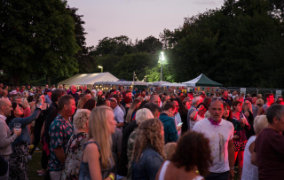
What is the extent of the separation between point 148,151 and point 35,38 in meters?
37.0

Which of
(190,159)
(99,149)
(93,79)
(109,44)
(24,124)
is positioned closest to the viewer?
A: (190,159)

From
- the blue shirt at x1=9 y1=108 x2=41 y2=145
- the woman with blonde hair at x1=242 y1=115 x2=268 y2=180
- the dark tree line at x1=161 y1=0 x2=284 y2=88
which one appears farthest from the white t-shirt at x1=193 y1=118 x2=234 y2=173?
the dark tree line at x1=161 y1=0 x2=284 y2=88

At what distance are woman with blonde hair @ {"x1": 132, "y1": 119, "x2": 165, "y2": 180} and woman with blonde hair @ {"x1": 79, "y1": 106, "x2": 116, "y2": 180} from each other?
0.98 ft

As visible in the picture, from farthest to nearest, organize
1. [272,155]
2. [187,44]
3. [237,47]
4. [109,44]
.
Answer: [109,44], [187,44], [237,47], [272,155]

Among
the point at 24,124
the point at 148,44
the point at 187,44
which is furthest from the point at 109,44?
the point at 24,124

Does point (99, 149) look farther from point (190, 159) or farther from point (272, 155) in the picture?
point (272, 155)

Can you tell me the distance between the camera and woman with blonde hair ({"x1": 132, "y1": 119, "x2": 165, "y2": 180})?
360 cm

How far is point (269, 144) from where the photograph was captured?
3.92 m

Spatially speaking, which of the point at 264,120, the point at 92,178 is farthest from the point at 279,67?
the point at 92,178

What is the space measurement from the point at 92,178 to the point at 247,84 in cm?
4428

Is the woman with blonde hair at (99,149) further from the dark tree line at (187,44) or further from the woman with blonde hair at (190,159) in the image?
the dark tree line at (187,44)

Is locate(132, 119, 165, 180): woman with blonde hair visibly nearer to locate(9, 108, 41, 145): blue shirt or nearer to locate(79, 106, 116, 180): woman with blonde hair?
locate(79, 106, 116, 180): woman with blonde hair

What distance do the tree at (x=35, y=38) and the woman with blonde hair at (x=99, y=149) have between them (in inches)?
1404

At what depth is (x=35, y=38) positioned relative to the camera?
38188 millimetres
